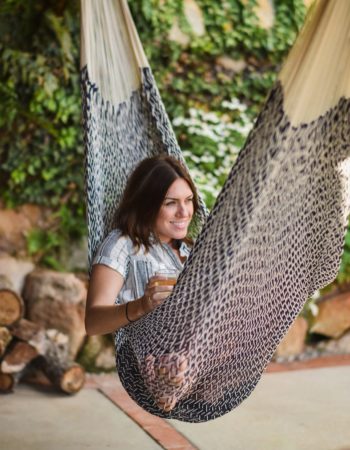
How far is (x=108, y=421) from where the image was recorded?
3.09 metres

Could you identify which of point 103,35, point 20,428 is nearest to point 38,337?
point 20,428

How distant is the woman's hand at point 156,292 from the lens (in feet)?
5.87

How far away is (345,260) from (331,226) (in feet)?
8.21

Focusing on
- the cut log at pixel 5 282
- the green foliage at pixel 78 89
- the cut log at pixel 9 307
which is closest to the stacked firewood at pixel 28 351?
the cut log at pixel 9 307

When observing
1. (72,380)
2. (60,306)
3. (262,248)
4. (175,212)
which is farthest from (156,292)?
(60,306)

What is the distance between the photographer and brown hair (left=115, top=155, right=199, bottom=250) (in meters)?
2.12

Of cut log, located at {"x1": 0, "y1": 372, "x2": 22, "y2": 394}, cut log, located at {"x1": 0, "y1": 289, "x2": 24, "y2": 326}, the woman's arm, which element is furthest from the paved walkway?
the woman's arm

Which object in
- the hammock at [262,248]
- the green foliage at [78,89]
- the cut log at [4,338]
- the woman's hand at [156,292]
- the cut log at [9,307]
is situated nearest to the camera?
the hammock at [262,248]

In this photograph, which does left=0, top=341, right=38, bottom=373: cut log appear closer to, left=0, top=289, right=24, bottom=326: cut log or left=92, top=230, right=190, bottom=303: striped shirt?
left=0, top=289, right=24, bottom=326: cut log

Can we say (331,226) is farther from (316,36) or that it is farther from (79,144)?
(79,144)

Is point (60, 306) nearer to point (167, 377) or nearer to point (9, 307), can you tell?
point (9, 307)

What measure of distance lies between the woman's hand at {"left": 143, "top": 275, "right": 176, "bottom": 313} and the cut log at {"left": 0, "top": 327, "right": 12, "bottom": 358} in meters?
1.77

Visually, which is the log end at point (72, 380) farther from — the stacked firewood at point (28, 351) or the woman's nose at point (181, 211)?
the woman's nose at point (181, 211)

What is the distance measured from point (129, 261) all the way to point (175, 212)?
20 centimetres
